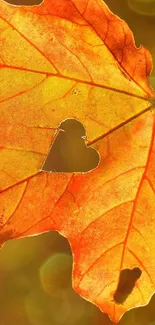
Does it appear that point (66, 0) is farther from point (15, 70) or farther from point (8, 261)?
point (8, 261)

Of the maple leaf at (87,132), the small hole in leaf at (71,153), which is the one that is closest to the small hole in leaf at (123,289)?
the maple leaf at (87,132)

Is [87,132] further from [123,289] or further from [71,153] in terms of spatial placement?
[71,153]

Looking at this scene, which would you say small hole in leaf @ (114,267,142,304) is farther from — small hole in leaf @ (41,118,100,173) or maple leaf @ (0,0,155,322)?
small hole in leaf @ (41,118,100,173)

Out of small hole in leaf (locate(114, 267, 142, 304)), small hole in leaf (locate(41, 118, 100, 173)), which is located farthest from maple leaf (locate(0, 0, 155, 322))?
small hole in leaf (locate(41, 118, 100, 173))

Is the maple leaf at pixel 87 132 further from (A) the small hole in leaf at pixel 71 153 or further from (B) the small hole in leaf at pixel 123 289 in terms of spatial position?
(A) the small hole in leaf at pixel 71 153

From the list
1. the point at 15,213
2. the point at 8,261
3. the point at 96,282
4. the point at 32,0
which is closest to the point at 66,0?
the point at 15,213

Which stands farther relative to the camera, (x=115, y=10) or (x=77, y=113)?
(x=115, y=10)
